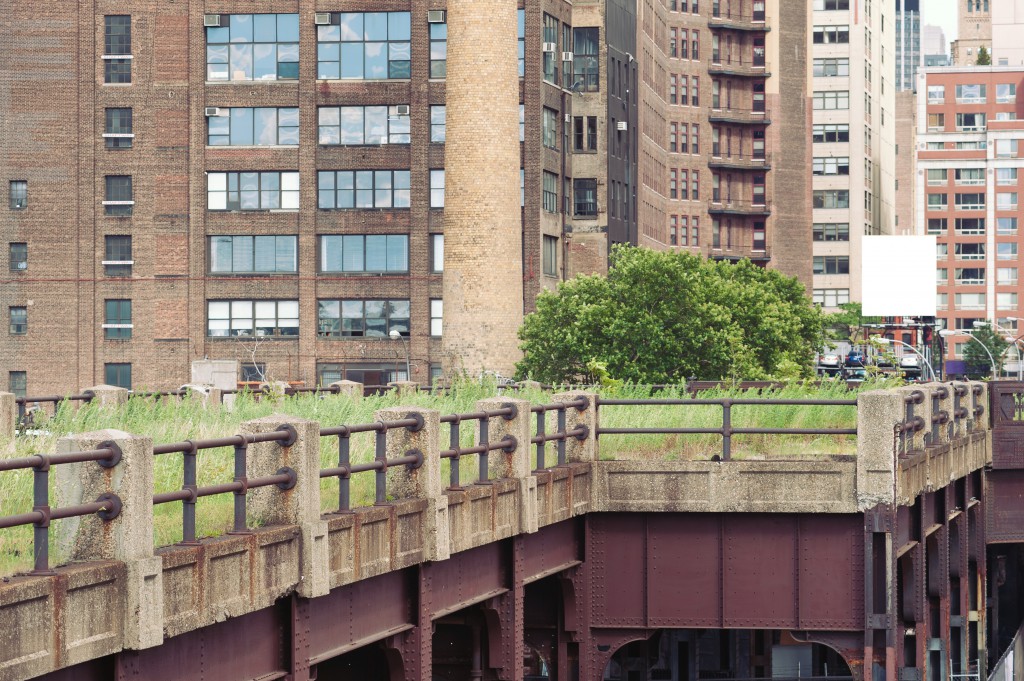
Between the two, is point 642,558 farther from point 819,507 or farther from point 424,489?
point 424,489

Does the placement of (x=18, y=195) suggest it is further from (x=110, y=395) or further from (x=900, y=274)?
(x=110, y=395)

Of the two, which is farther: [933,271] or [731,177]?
[731,177]

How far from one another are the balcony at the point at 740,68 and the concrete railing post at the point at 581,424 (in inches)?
4763

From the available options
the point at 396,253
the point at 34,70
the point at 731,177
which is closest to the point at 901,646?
the point at 396,253

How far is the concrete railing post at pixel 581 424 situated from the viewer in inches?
906

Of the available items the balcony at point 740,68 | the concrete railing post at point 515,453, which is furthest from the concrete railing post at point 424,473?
the balcony at point 740,68

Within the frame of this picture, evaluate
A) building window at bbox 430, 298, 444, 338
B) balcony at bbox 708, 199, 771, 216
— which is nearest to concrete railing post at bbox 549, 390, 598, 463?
building window at bbox 430, 298, 444, 338

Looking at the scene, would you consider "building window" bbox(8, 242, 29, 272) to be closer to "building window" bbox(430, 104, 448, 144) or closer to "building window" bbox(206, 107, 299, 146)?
"building window" bbox(206, 107, 299, 146)

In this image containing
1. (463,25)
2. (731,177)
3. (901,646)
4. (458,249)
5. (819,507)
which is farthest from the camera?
(731,177)

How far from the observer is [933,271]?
55.6 m

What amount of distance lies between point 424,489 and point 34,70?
74.1 meters

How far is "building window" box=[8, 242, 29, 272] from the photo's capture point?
86.0 meters

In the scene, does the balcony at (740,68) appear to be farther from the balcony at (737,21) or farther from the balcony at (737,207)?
the balcony at (737,207)

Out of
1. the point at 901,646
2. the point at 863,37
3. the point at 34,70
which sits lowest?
the point at 901,646
